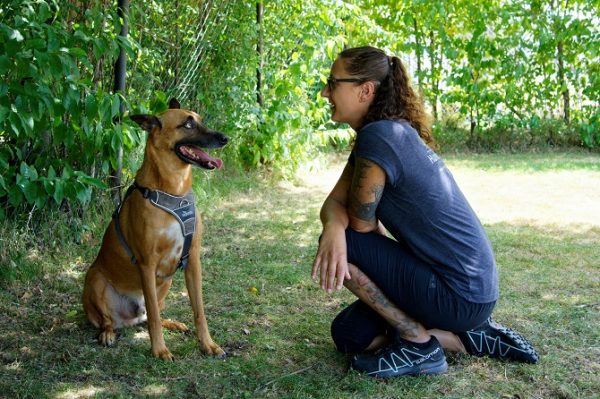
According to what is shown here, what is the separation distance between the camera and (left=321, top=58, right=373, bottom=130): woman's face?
9.71 ft

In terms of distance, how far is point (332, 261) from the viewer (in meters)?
2.85

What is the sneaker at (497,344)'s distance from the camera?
304cm

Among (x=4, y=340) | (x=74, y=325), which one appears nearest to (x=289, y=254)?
(x=74, y=325)

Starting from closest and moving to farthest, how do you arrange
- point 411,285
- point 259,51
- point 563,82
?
point 411,285 < point 259,51 < point 563,82

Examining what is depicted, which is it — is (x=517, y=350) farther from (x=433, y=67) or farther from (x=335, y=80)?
(x=433, y=67)

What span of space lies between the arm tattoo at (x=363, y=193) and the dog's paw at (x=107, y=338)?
4.77ft

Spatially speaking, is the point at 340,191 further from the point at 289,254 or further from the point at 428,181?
the point at 289,254

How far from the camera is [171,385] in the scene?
2902mm

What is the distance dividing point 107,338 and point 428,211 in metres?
1.78

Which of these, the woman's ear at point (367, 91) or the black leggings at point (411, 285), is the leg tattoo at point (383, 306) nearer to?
the black leggings at point (411, 285)

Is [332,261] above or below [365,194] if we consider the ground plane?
below

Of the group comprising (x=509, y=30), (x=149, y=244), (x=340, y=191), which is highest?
(x=509, y=30)

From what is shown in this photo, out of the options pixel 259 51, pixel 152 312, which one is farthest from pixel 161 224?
pixel 259 51

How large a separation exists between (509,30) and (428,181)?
8.86m
